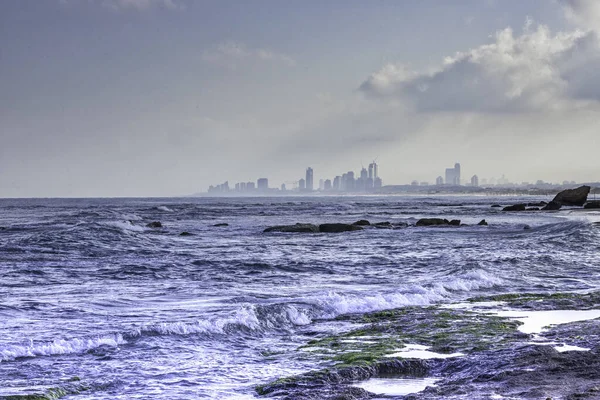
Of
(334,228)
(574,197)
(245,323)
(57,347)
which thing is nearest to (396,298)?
(245,323)

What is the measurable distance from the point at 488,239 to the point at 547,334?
814 inches

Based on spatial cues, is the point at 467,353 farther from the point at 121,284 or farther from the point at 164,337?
the point at 121,284

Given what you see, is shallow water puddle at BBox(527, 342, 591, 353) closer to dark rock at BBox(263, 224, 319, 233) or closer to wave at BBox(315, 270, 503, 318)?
wave at BBox(315, 270, 503, 318)

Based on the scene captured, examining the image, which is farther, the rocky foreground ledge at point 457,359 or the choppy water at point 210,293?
the choppy water at point 210,293

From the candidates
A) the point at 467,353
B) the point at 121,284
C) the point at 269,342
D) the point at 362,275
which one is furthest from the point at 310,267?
the point at 467,353

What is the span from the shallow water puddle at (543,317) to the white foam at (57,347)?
640 centimetres

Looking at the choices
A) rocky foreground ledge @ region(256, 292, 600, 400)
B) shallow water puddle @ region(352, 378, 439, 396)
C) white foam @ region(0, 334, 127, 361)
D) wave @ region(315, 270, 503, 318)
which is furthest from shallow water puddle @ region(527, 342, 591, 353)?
white foam @ region(0, 334, 127, 361)

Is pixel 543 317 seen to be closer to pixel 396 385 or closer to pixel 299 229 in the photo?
pixel 396 385

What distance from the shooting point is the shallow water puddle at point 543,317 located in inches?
370

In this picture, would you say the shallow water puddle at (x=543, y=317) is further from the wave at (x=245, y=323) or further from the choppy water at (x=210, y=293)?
the wave at (x=245, y=323)

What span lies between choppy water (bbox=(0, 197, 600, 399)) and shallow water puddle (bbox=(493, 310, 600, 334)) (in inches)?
78.5

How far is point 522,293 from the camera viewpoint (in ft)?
43.1

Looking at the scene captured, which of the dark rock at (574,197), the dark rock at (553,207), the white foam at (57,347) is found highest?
the dark rock at (574,197)

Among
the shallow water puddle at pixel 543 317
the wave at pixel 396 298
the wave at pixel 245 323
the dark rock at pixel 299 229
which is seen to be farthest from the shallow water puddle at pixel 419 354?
the dark rock at pixel 299 229
